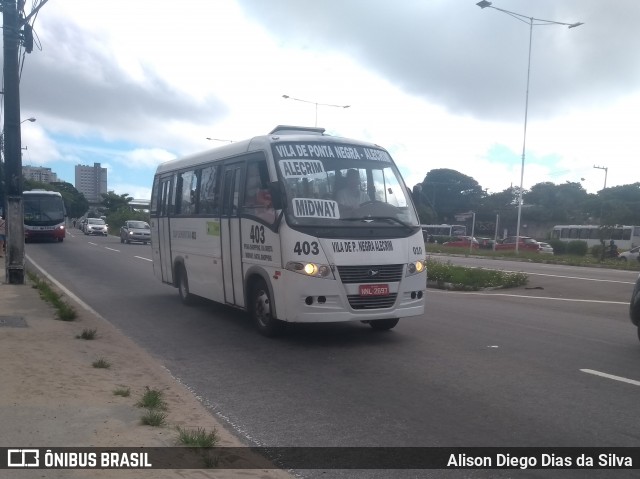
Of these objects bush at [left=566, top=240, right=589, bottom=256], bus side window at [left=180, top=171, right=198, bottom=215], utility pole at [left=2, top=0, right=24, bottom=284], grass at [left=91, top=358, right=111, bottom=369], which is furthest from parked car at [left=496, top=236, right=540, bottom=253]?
grass at [left=91, top=358, right=111, bottom=369]

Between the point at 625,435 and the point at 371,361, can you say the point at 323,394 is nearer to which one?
the point at 371,361

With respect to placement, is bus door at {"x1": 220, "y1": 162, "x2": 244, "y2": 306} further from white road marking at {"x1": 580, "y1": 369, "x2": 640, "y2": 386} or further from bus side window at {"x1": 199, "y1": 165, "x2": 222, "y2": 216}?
white road marking at {"x1": 580, "y1": 369, "x2": 640, "y2": 386}

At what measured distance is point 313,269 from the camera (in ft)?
28.3

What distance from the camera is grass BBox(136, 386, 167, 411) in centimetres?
610

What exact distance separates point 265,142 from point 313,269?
86.8 inches

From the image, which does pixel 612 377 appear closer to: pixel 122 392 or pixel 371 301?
pixel 371 301

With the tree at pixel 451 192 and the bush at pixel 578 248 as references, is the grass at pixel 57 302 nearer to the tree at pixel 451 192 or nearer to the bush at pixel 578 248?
the bush at pixel 578 248

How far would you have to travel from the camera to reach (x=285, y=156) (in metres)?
9.33

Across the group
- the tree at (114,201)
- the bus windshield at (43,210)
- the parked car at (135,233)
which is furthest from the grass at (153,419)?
the tree at (114,201)

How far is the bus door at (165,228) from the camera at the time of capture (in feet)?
45.1

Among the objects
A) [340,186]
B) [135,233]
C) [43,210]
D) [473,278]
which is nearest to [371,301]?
[340,186]

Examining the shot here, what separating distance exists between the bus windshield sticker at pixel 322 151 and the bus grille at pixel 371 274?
1.68 metres

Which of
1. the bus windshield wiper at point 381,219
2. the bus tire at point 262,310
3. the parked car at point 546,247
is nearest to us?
→ the bus windshield wiper at point 381,219

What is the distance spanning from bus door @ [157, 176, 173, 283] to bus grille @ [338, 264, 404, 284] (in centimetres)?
606
